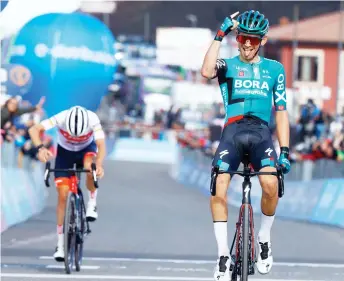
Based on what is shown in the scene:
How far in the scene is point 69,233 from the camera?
11.6 m

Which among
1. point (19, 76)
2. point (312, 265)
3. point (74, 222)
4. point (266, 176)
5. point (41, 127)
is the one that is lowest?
point (312, 265)

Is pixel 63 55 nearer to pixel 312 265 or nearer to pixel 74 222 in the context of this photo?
pixel 312 265

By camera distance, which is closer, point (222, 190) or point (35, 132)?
point (222, 190)

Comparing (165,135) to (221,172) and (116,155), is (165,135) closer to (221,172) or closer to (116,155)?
(116,155)

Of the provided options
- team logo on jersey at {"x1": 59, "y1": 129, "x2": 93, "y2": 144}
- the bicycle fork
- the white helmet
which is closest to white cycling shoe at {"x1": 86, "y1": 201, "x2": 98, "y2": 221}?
Result: team logo on jersey at {"x1": 59, "y1": 129, "x2": 93, "y2": 144}

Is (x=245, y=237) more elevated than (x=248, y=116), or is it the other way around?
(x=248, y=116)

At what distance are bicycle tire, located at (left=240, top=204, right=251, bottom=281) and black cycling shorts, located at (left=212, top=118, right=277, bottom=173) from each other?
15.8 inches

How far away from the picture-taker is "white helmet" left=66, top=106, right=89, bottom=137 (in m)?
11.4

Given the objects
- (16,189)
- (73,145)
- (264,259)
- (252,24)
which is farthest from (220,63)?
(16,189)

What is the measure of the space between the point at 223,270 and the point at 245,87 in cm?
143

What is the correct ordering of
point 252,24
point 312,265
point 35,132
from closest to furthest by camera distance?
1. point 252,24
2. point 35,132
3. point 312,265

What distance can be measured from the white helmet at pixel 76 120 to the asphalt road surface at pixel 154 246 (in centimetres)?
140

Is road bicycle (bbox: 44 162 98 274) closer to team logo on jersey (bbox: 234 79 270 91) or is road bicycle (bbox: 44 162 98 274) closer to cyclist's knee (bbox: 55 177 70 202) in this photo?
cyclist's knee (bbox: 55 177 70 202)

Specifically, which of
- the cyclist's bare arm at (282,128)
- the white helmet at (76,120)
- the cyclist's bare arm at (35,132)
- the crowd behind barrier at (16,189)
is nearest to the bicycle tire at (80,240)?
the white helmet at (76,120)
